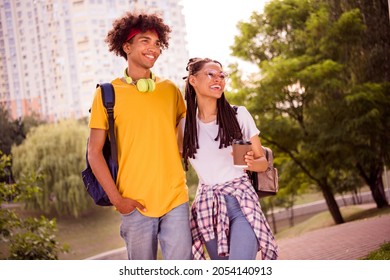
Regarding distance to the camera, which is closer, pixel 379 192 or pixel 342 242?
pixel 342 242

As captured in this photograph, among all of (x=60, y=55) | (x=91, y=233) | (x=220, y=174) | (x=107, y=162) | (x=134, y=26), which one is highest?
(x=60, y=55)

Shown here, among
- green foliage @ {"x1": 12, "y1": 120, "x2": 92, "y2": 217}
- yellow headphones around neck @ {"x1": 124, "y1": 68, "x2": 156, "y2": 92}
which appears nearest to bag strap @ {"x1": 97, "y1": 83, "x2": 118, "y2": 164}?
yellow headphones around neck @ {"x1": 124, "y1": 68, "x2": 156, "y2": 92}

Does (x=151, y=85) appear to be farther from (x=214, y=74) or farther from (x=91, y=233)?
(x=91, y=233)

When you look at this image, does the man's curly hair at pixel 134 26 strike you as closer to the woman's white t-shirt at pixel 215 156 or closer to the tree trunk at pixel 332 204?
the woman's white t-shirt at pixel 215 156

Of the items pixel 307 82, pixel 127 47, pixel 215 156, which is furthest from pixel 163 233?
pixel 307 82

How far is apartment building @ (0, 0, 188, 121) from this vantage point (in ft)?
19.2

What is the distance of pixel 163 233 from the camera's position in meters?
2.84

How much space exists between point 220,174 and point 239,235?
A: 302mm

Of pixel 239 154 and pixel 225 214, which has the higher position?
pixel 239 154

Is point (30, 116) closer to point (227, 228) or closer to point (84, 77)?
point (84, 77)

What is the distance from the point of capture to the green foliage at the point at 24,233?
571 cm

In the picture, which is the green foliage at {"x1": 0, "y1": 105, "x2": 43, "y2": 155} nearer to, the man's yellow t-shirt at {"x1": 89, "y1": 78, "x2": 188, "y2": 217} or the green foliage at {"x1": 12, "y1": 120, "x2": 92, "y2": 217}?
the green foliage at {"x1": 12, "y1": 120, "x2": 92, "y2": 217}

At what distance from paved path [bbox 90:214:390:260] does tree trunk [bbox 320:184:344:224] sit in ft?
0.85

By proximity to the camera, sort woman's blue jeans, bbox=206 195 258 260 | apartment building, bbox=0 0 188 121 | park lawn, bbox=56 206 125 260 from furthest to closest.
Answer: park lawn, bbox=56 206 125 260
apartment building, bbox=0 0 188 121
woman's blue jeans, bbox=206 195 258 260
